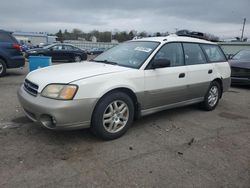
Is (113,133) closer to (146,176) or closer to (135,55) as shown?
(146,176)

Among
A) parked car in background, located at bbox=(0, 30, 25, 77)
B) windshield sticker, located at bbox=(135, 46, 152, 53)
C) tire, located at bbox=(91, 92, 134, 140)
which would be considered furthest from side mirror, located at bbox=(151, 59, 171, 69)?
parked car in background, located at bbox=(0, 30, 25, 77)

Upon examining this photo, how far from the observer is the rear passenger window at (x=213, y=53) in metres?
5.71

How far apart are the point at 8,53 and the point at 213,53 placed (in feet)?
23.0

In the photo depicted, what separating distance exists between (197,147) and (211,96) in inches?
92.5

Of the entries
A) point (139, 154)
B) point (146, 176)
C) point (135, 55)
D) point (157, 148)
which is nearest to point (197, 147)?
point (157, 148)

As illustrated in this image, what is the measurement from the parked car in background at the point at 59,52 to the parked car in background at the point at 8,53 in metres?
8.13

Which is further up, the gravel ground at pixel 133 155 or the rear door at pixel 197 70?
the rear door at pixel 197 70

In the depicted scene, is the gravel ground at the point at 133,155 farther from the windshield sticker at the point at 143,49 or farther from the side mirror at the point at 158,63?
the windshield sticker at the point at 143,49

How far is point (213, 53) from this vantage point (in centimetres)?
595

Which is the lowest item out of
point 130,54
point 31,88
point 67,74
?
point 31,88

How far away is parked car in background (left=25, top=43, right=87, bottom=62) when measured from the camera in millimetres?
17453

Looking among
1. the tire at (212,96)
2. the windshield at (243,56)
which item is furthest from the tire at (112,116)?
the windshield at (243,56)

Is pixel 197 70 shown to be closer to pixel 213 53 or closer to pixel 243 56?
pixel 213 53

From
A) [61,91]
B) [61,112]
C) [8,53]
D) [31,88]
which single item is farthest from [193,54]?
[8,53]
